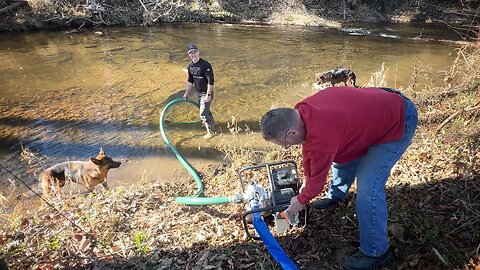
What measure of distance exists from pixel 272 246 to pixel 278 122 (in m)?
1.14

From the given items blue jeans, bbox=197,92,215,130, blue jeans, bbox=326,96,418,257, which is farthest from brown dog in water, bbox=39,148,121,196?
blue jeans, bbox=326,96,418,257

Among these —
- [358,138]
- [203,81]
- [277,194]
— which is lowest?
[277,194]

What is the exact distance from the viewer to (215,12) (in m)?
22.3

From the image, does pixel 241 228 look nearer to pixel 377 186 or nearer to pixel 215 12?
pixel 377 186

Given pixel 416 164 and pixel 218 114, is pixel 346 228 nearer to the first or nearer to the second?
pixel 416 164

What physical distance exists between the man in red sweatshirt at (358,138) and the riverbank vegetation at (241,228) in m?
0.46

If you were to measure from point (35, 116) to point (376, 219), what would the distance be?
9057 mm

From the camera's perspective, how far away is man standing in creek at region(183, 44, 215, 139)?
24.2 feet

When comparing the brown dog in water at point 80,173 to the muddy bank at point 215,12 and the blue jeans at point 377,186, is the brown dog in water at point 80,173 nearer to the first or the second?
the blue jeans at point 377,186

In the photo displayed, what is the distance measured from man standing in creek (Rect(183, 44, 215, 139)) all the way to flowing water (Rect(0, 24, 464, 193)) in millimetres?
423

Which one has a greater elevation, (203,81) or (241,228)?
(203,81)

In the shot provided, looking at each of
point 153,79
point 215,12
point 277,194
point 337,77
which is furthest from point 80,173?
point 215,12

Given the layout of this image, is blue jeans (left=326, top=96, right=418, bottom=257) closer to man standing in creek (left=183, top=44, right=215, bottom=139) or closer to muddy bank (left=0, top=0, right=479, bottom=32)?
man standing in creek (left=183, top=44, right=215, bottom=139)

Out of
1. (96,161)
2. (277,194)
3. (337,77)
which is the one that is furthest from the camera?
(337,77)
